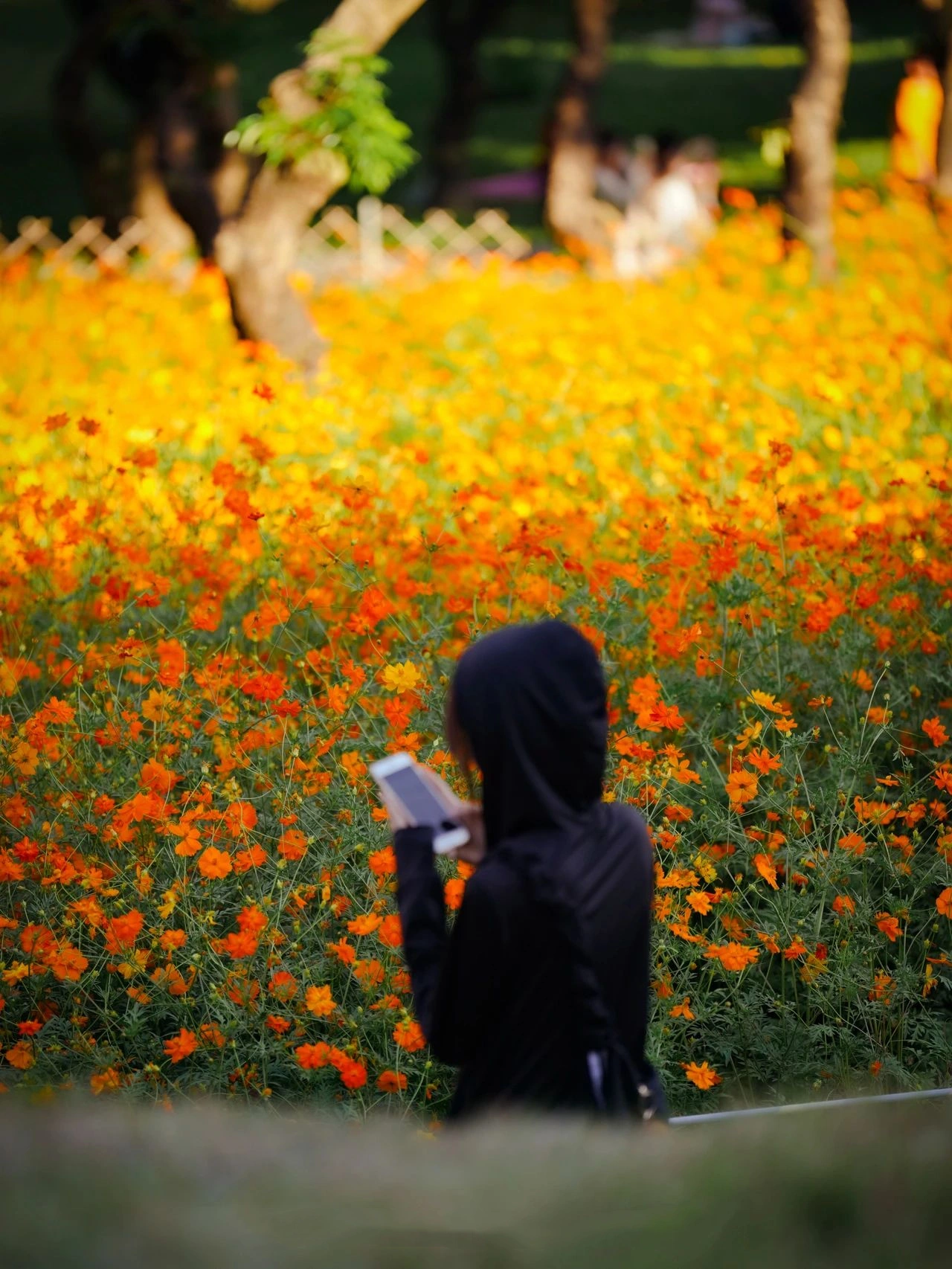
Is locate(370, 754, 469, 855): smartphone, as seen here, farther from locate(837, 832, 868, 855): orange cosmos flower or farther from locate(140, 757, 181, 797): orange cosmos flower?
→ locate(837, 832, 868, 855): orange cosmos flower

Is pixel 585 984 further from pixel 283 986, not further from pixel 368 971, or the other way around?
pixel 283 986

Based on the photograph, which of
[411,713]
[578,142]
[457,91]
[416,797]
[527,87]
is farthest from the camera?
[527,87]

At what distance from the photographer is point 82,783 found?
3.22 m

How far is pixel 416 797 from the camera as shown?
176cm

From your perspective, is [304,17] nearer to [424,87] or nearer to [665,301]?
[424,87]

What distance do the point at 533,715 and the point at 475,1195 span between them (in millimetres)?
778

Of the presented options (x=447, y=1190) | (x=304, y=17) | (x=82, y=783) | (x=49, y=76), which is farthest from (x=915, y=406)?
(x=304, y=17)

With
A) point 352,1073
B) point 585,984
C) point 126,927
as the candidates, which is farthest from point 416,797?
point 126,927

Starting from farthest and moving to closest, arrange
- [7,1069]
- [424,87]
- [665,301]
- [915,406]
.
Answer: [424,87] < [665,301] < [915,406] < [7,1069]

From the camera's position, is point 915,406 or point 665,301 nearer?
point 915,406

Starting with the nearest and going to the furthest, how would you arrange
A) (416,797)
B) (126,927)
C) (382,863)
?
(416,797), (126,927), (382,863)

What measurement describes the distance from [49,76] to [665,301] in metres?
24.4

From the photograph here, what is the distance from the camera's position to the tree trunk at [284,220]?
8.34 m

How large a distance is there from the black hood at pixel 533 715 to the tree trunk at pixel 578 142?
14228 millimetres
